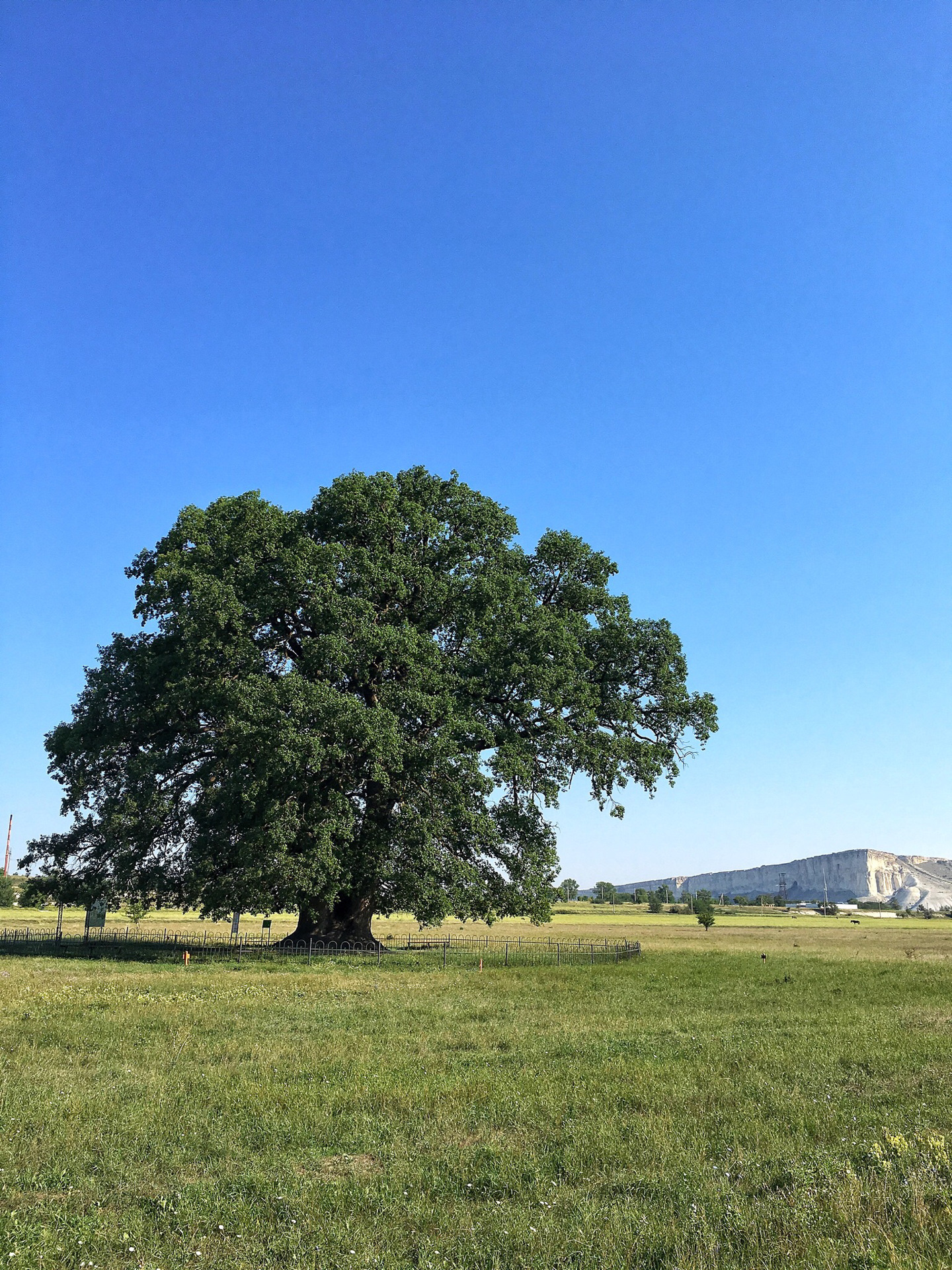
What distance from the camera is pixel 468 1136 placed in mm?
10422

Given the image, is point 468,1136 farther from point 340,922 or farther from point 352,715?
point 340,922

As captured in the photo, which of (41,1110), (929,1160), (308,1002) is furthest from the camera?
(308,1002)

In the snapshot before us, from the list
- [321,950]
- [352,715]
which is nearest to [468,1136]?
[352,715]

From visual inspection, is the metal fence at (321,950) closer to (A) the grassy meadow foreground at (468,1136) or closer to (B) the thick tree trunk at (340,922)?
(B) the thick tree trunk at (340,922)

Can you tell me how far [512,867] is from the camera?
128ft

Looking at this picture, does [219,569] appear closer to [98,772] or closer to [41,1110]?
[98,772]

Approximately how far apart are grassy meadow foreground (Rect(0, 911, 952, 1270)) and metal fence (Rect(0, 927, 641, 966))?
15.5 metres

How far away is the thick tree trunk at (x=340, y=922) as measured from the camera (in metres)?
Answer: 39.2

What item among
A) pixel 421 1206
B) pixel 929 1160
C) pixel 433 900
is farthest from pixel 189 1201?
pixel 433 900

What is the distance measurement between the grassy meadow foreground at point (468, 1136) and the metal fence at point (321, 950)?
51.0 feet

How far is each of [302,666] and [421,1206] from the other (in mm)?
31026

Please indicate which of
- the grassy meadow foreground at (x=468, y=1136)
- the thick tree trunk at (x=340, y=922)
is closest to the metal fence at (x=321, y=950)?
the thick tree trunk at (x=340, y=922)

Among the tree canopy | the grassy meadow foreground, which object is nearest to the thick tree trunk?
the tree canopy

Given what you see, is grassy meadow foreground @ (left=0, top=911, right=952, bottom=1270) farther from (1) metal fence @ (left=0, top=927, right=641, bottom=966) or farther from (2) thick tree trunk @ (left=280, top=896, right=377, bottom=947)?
(2) thick tree trunk @ (left=280, top=896, right=377, bottom=947)
